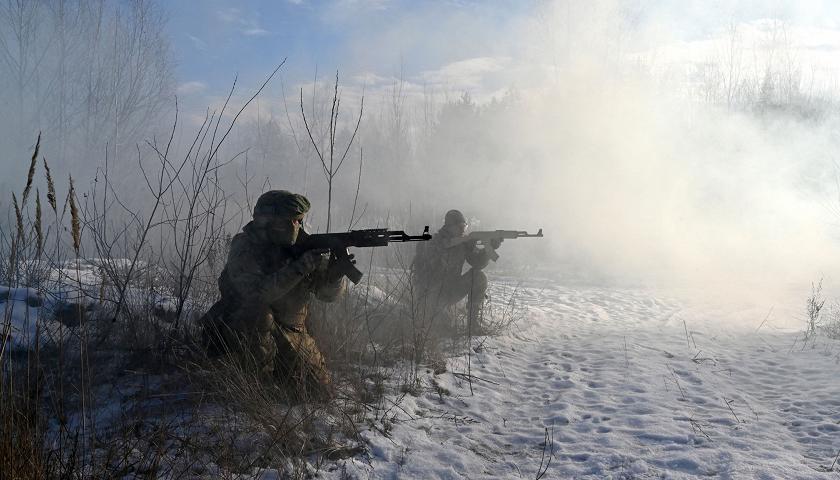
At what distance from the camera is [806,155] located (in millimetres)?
15688

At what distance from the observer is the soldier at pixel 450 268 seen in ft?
18.5

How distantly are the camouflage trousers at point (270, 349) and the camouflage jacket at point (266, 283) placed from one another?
34 millimetres

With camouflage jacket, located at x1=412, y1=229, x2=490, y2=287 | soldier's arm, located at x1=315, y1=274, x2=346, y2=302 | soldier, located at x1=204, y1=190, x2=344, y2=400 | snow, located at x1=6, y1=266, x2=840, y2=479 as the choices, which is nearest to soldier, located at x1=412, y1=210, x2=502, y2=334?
camouflage jacket, located at x1=412, y1=229, x2=490, y2=287

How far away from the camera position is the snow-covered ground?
103 inches

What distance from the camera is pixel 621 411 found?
11.4 ft

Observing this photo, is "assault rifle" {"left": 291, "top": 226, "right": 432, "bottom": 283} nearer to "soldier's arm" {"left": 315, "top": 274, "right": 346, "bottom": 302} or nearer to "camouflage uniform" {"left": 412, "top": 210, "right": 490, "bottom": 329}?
"soldier's arm" {"left": 315, "top": 274, "right": 346, "bottom": 302}

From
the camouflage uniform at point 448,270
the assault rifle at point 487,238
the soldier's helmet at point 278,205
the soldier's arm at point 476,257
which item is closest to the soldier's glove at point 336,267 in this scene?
the soldier's helmet at point 278,205

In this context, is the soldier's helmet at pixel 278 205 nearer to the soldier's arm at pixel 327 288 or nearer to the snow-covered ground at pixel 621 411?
the soldier's arm at pixel 327 288

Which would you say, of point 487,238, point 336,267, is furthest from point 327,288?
point 487,238

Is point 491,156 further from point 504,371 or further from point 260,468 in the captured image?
point 260,468

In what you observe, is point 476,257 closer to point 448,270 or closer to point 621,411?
point 448,270

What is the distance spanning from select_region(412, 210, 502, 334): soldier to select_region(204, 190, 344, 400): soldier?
2.49 m

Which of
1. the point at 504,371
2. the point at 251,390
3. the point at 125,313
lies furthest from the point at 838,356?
the point at 125,313

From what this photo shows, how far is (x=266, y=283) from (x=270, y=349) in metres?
0.42
